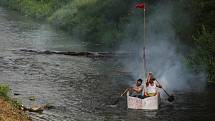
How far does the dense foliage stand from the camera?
36.7 metres

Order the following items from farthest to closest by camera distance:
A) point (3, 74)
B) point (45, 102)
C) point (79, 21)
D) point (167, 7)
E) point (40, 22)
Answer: point (40, 22) < point (79, 21) < point (167, 7) < point (3, 74) < point (45, 102)

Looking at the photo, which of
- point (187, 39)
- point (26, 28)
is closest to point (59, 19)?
point (26, 28)

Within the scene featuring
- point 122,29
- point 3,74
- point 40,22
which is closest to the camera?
point 3,74

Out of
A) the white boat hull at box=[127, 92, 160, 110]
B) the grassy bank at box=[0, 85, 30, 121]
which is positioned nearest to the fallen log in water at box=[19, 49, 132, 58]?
the white boat hull at box=[127, 92, 160, 110]

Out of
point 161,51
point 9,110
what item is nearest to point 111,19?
point 161,51

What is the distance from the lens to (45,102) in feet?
95.6

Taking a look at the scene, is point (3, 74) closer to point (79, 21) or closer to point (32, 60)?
point (32, 60)

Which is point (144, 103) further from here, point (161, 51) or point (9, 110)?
point (161, 51)

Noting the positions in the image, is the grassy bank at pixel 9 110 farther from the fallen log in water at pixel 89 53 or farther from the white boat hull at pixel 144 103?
the fallen log in water at pixel 89 53

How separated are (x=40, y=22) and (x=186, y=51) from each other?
134ft

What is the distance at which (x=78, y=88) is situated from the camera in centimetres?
3347

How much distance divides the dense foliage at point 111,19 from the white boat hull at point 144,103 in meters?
8.43

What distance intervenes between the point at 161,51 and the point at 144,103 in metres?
18.7

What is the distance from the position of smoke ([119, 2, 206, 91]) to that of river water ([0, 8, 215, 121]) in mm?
1848
